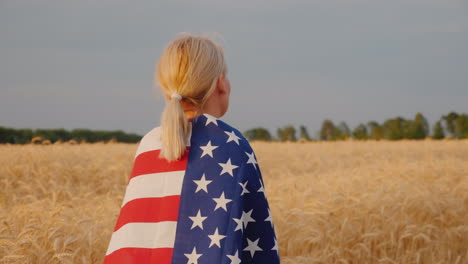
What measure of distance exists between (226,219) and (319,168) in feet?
25.5

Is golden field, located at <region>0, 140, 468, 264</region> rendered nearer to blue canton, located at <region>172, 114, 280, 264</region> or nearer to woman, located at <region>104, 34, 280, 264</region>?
woman, located at <region>104, 34, 280, 264</region>

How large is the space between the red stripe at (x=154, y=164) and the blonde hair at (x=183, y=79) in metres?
0.07

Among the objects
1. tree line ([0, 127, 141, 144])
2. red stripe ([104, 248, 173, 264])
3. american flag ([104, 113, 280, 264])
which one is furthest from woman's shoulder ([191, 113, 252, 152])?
tree line ([0, 127, 141, 144])

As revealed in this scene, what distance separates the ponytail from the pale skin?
164mm

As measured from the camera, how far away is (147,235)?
208 centimetres

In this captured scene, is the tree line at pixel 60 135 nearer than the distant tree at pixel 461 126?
Yes

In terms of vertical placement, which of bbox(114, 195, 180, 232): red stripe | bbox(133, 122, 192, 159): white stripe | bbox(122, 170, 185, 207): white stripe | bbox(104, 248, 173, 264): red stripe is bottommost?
bbox(104, 248, 173, 264): red stripe

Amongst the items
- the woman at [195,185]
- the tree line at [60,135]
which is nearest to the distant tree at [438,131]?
the tree line at [60,135]

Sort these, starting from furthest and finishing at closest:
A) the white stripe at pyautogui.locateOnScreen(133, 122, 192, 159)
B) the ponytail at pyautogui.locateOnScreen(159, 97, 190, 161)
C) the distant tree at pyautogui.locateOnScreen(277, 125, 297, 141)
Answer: the distant tree at pyautogui.locateOnScreen(277, 125, 297, 141) → the white stripe at pyautogui.locateOnScreen(133, 122, 192, 159) → the ponytail at pyautogui.locateOnScreen(159, 97, 190, 161)

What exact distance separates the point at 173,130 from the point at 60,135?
754 inches

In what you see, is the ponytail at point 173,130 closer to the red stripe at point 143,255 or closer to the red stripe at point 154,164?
the red stripe at point 154,164

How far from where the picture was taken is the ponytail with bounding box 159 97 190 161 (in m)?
1.98

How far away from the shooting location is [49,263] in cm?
315

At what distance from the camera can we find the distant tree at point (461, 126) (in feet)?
79.0
